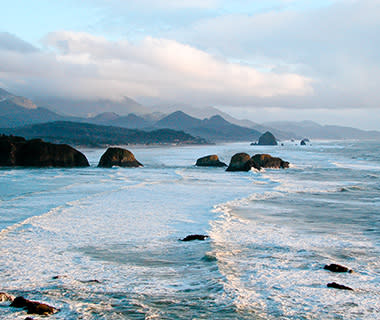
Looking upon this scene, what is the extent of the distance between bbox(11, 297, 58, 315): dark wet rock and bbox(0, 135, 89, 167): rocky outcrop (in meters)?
38.6

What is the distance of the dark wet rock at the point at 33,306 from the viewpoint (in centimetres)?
675

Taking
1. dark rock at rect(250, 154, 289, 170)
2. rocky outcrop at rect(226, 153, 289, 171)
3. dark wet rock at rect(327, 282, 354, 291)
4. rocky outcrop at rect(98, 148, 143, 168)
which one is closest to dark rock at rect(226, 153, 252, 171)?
rocky outcrop at rect(226, 153, 289, 171)

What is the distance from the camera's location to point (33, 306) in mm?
6848

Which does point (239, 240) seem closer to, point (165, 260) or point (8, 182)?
point (165, 260)

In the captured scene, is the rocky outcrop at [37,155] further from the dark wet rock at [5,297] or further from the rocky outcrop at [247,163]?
the dark wet rock at [5,297]

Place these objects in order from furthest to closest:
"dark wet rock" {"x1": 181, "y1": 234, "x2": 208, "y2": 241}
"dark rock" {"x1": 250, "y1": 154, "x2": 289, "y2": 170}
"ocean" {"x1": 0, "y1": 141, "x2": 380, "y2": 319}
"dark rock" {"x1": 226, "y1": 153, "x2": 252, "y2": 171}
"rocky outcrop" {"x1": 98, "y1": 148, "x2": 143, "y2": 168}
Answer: "rocky outcrop" {"x1": 98, "y1": 148, "x2": 143, "y2": 168}
"dark rock" {"x1": 250, "y1": 154, "x2": 289, "y2": 170}
"dark rock" {"x1": 226, "y1": 153, "x2": 252, "y2": 171}
"dark wet rock" {"x1": 181, "y1": 234, "x2": 208, "y2": 241}
"ocean" {"x1": 0, "y1": 141, "x2": 380, "y2": 319}

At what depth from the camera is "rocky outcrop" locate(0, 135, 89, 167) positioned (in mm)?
44031

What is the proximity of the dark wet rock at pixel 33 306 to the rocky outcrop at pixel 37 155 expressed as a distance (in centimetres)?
3860

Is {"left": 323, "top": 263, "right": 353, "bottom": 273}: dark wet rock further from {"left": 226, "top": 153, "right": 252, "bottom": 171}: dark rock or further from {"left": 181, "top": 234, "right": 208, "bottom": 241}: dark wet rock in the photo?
{"left": 226, "top": 153, "right": 252, "bottom": 171}: dark rock

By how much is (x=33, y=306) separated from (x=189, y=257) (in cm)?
432

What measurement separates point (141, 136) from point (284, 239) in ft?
622

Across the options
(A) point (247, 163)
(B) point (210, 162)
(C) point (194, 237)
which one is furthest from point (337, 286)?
(B) point (210, 162)

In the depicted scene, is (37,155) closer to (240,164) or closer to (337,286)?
(240,164)

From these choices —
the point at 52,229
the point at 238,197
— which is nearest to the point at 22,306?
the point at 52,229
